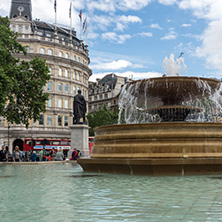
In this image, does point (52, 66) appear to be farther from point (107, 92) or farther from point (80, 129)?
point (80, 129)

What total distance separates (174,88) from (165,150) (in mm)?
3844

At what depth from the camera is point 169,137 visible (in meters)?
9.52

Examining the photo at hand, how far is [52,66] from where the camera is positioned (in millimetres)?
62312

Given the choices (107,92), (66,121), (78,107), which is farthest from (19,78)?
(107,92)

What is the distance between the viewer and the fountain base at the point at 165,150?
8.70 m

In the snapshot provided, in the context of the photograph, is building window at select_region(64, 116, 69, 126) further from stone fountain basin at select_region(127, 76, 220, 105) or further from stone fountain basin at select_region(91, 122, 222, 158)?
stone fountain basin at select_region(91, 122, 222, 158)

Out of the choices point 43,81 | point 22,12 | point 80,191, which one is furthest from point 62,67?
point 80,191

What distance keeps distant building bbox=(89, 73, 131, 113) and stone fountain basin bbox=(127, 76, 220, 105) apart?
68.1 metres

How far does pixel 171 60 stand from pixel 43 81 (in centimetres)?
1384

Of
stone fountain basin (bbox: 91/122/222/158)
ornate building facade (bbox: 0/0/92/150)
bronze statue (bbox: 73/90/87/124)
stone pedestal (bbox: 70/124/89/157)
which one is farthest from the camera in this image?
ornate building facade (bbox: 0/0/92/150)

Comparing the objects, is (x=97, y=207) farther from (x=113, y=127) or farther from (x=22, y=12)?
(x=22, y=12)

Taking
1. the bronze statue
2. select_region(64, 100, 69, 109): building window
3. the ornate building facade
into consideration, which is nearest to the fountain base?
the bronze statue

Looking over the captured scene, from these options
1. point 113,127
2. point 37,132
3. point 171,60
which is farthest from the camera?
point 37,132

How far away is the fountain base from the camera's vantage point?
8695mm
